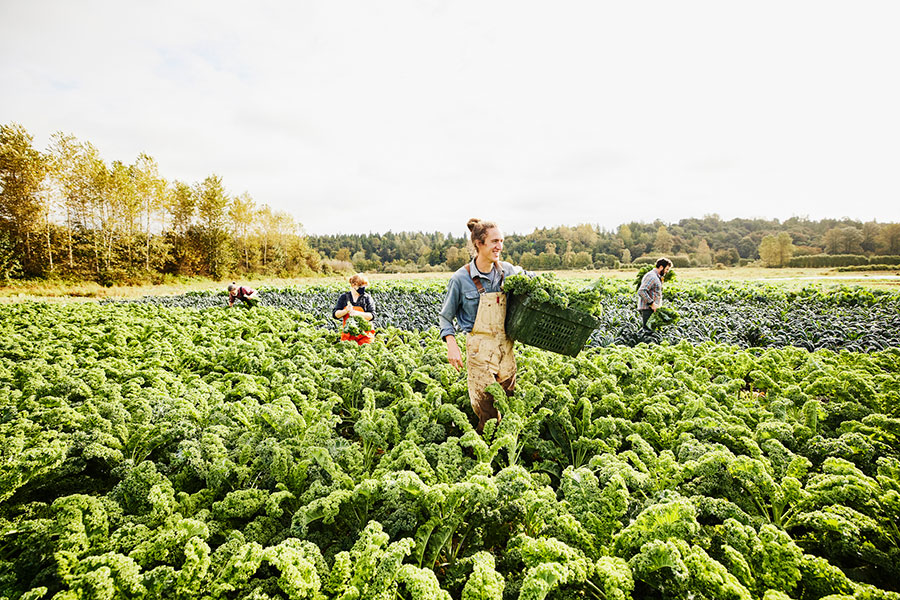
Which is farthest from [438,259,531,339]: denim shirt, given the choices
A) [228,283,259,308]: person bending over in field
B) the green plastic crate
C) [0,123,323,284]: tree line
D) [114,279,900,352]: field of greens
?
[0,123,323,284]: tree line

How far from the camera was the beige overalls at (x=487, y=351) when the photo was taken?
12.5 feet

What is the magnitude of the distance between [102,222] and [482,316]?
40.1 m

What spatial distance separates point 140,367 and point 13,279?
1254 inches

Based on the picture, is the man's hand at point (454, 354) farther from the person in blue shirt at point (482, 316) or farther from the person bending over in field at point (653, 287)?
the person bending over in field at point (653, 287)

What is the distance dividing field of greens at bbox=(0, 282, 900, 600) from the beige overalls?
0.98 ft

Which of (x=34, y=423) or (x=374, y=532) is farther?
(x=34, y=423)

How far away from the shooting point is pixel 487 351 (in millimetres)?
3908

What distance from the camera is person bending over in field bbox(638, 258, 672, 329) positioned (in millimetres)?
8695

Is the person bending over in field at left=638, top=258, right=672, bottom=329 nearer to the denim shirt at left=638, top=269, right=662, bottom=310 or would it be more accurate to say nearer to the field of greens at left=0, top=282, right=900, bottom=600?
the denim shirt at left=638, top=269, right=662, bottom=310

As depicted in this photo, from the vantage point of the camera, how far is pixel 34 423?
3.42 metres

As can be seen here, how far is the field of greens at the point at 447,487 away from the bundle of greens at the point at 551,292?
40.7 inches

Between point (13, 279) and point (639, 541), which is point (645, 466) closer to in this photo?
point (639, 541)

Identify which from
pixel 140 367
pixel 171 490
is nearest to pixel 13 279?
pixel 140 367

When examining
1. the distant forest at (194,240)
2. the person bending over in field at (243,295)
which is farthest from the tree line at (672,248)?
the person bending over in field at (243,295)
